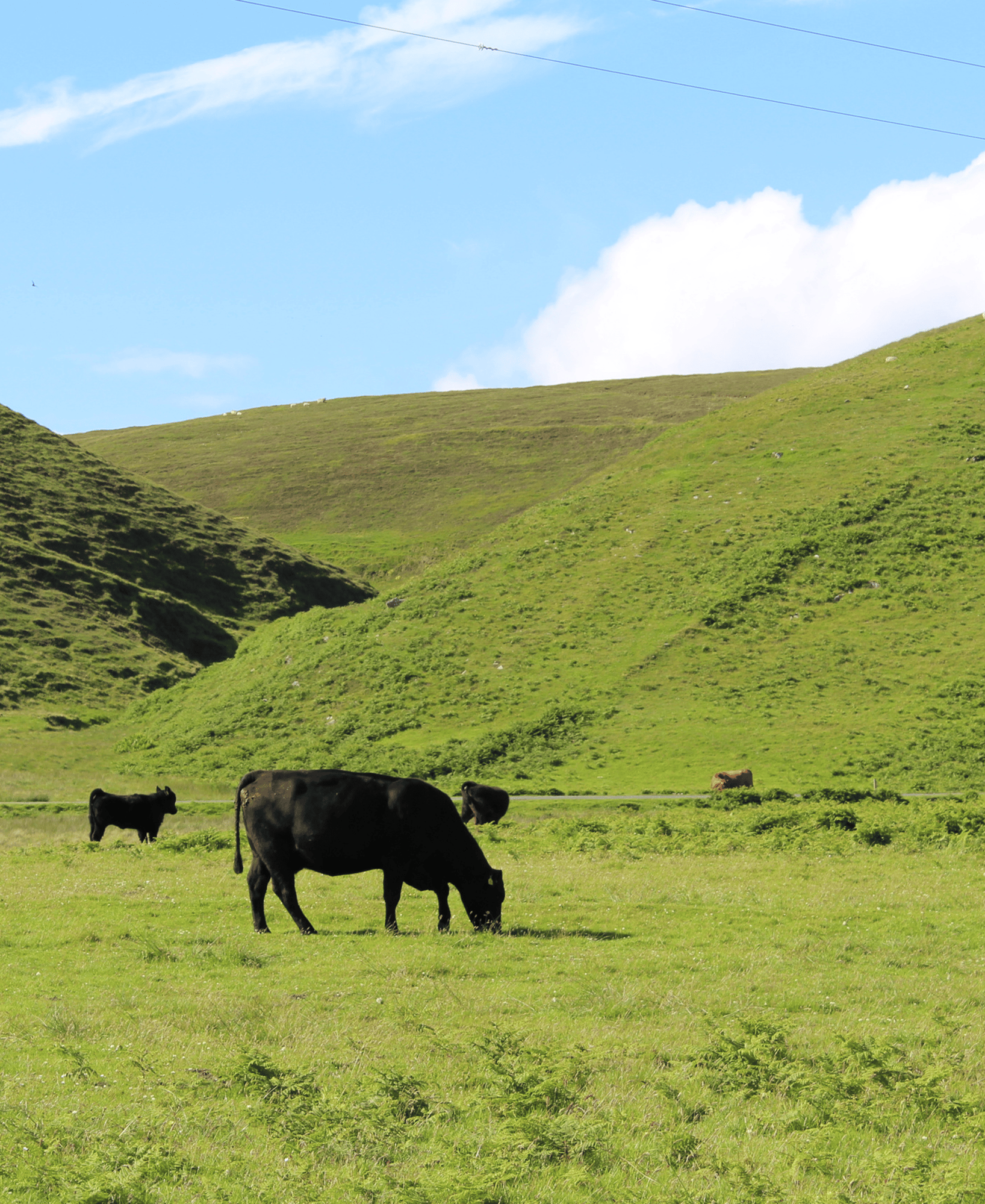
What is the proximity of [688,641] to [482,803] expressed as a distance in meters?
23.7

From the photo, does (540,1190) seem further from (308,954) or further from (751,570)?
(751,570)

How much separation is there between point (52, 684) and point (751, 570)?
4628 centimetres

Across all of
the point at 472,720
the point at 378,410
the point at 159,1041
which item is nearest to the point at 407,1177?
the point at 159,1041

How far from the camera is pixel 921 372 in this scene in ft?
258

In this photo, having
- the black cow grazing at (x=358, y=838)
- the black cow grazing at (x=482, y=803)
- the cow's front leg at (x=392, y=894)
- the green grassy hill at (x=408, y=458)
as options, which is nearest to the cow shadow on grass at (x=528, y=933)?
the cow's front leg at (x=392, y=894)

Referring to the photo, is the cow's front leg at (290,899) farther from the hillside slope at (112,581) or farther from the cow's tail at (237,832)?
the hillside slope at (112,581)

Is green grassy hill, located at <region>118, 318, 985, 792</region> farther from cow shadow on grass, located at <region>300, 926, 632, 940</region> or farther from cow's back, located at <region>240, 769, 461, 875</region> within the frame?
cow's back, located at <region>240, 769, 461, 875</region>

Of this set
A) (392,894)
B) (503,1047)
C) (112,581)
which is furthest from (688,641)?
(112,581)

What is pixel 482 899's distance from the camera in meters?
17.8

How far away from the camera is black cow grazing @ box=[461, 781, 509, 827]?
3388 centimetres

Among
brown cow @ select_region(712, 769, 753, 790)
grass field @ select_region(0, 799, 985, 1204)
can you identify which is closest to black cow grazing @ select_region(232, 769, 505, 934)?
grass field @ select_region(0, 799, 985, 1204)

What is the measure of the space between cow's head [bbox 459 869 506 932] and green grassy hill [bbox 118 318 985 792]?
23572 millimetres

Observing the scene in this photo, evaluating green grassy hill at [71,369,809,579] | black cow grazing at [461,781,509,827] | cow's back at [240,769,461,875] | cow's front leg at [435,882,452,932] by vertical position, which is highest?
green grassy hill at [71,369,809,579]

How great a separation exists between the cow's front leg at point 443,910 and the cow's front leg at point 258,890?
2763 millimetres
